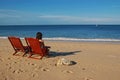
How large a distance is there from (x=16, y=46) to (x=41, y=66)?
261 centimetres

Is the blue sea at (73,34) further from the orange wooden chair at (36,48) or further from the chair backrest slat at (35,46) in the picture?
A: the chair backrest slat at (35,46)

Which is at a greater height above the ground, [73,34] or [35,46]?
[35,46]

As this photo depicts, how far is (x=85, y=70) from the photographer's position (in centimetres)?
696

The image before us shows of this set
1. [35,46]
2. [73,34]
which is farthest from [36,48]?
[73,34]

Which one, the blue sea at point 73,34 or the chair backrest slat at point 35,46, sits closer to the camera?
the chair backrest slat at point 35,46

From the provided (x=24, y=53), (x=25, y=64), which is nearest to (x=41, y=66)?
(x=25, y=64)

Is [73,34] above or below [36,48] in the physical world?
below

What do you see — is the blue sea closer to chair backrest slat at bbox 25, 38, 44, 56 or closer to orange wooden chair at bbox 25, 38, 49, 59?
orange wooden chair at bbox 25, 38, 49, 59

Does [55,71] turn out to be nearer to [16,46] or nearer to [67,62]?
[67,62]

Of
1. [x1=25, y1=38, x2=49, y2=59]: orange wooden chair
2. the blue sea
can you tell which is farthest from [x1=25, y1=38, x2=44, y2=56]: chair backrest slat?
the blue sea

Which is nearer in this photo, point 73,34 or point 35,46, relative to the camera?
point 35,46

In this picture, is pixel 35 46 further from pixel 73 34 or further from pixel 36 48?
pixel 73 34

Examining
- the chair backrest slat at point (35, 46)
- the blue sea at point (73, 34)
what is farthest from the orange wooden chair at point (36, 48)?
the blue sea at point (73, 34)

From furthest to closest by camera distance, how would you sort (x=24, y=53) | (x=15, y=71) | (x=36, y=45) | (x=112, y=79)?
1. (x=24, y=53)
2. (x=36, y=45)
3. (x=15, y=71)
4. (x=112, y=79)
